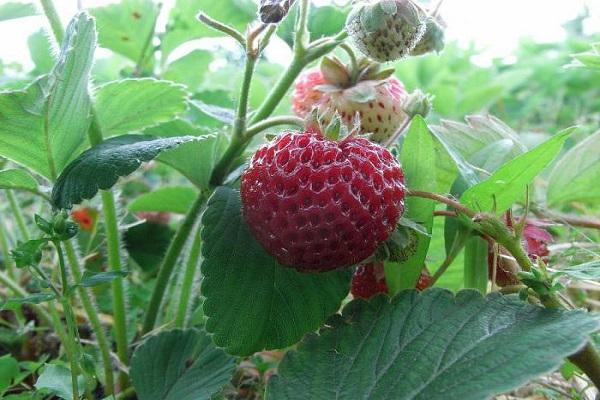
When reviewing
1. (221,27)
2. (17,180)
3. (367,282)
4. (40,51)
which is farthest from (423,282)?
(40,51)

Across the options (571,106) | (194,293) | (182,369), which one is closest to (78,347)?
(182,369)

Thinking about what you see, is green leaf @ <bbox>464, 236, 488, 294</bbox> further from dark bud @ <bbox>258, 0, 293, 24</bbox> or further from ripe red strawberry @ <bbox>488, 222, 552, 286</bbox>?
dark bud @ <bbox>258, 0, 293, 24</bbox>

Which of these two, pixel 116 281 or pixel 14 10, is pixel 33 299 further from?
pixel 14 10

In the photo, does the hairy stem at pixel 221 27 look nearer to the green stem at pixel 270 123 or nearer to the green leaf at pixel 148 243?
the green stem at pixel 270 123

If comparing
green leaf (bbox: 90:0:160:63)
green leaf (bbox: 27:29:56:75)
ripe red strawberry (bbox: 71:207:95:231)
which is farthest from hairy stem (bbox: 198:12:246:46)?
green leaf (bbox: 27:29:56:75)

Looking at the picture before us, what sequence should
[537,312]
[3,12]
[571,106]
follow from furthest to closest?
[571,106]
[3,12]
[537,312]

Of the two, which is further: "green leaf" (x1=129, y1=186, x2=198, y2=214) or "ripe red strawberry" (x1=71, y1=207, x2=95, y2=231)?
"ripe red strawberry" (x1=71, y1=207, x2=95, y2=231)

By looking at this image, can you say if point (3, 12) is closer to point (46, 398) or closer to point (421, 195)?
point (46, 398)
